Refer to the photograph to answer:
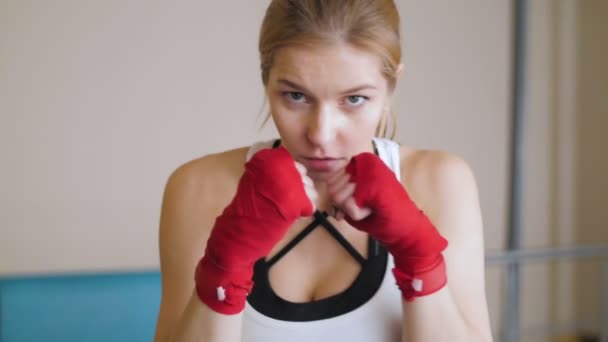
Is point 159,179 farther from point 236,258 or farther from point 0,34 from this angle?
point 236,258

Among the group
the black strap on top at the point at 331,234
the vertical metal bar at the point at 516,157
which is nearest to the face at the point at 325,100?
the black strap on top at the point at 331,234

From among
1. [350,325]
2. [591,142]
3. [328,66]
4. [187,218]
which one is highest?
[328,66]

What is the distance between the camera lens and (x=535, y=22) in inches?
86.1

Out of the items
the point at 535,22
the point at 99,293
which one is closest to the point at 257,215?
the point at 99,293

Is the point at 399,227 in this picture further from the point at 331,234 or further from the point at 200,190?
the point at 200,190

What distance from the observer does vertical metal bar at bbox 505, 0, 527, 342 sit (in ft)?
6.94

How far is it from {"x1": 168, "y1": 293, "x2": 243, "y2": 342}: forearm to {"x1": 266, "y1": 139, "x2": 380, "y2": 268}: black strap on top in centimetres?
14

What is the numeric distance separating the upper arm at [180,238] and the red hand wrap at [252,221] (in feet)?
0.55

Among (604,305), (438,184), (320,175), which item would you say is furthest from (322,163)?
(604,305)

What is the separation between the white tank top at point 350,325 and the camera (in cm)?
82

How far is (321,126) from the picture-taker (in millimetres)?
731

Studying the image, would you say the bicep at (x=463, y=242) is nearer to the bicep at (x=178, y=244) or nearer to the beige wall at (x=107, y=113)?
the bicep at (x=178, y=244)

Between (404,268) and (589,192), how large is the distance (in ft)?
5.83

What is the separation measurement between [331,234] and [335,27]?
0.34m
